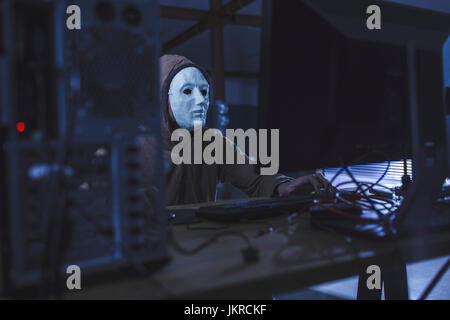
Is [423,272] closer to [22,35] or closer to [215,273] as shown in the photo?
[215,273]

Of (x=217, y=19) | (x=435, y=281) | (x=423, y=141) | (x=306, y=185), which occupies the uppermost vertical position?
(x=217, y=19)

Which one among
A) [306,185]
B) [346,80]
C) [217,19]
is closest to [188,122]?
[306,185]

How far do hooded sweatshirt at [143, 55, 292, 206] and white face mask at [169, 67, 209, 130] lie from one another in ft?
0.13

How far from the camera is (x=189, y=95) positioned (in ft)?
5.15

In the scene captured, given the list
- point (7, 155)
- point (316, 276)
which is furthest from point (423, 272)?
point (7, 155)

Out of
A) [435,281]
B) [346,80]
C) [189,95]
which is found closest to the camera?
[435,281]

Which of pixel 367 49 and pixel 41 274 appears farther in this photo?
pixel 367 49

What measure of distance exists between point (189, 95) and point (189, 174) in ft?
1.23

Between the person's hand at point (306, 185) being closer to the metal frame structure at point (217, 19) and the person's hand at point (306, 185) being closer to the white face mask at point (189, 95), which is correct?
the white face mask at point (189, 95)

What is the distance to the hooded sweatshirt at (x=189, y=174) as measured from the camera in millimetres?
1567

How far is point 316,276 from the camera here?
1.46ft

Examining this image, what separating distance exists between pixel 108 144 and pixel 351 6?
0.50 meters

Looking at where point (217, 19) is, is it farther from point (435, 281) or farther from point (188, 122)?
point (435, 281)

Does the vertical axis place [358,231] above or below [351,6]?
below
